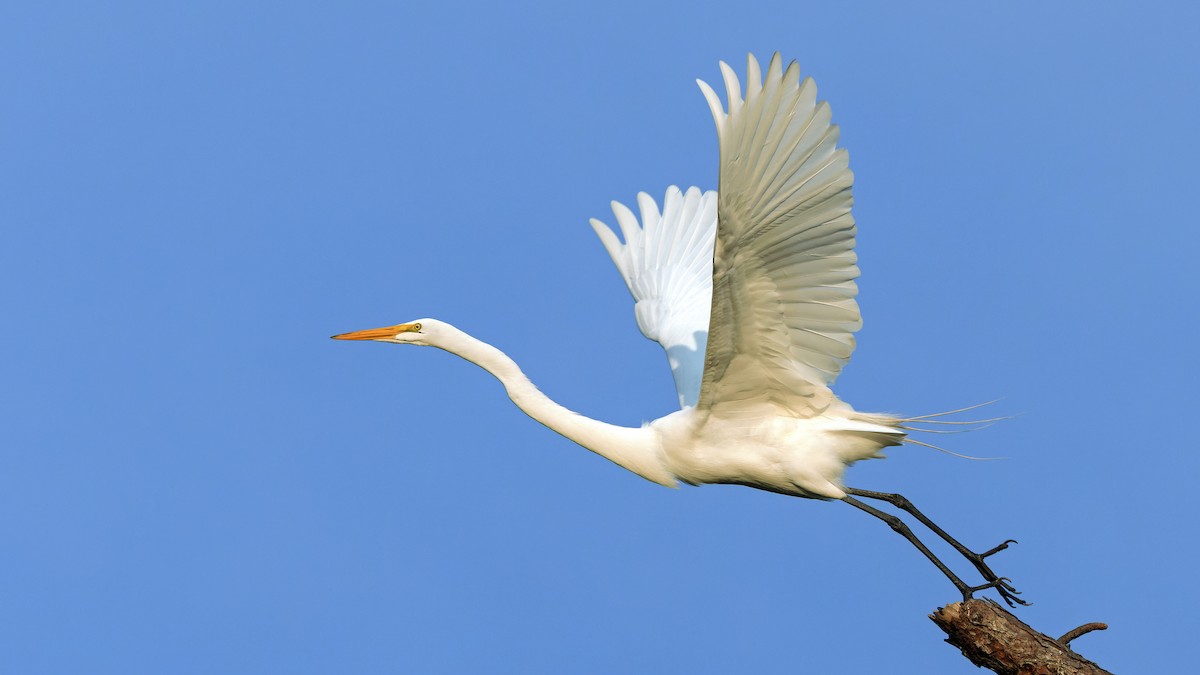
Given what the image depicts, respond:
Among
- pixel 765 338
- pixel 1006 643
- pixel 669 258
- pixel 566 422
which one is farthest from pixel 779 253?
pixel 669 258

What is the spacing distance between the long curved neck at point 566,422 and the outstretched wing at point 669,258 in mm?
1177

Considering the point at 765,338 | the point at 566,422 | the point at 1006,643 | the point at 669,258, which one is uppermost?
the point at 669,258

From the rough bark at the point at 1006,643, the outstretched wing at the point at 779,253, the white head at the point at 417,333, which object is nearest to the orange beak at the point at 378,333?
the white head at the point at 417,333

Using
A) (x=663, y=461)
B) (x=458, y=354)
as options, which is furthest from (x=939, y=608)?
(x=458, y=354)

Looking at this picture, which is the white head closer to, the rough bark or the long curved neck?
the long curved neck

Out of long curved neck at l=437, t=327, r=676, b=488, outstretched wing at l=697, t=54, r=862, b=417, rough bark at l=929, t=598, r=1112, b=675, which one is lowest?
rough bark at l=929, t=598, r=1112, b=675

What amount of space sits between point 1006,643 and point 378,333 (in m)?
3.37

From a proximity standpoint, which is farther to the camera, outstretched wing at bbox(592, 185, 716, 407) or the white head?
outstretched wing at bbox(592, 185, 716, 407)

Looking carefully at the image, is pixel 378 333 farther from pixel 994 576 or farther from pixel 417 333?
pixel 994 576

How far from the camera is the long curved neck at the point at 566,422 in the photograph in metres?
6.54

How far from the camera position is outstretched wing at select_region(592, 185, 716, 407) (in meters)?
7.73

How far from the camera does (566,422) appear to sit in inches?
259

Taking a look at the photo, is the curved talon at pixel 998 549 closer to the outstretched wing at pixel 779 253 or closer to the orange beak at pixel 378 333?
the outstretched wing at pixel 779 253

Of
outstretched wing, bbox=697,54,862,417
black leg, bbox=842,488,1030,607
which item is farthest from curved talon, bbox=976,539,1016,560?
outstretched wing, bbox=697,54,862,417
